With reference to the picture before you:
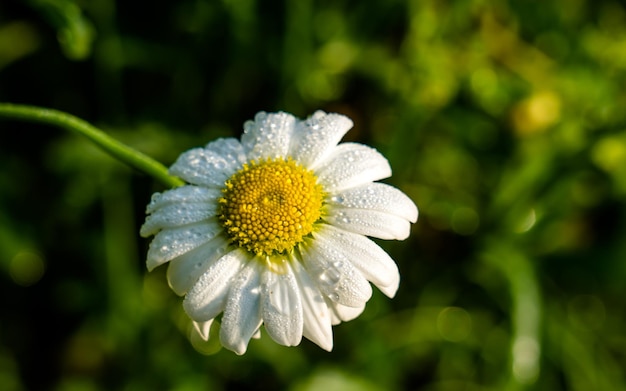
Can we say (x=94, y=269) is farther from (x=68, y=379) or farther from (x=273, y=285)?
(x=273, y=285)

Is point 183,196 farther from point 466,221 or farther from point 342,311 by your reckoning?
point 466,221

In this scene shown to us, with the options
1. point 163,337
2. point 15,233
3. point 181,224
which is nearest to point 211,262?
point 181,224

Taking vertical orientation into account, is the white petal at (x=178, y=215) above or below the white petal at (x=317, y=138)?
below

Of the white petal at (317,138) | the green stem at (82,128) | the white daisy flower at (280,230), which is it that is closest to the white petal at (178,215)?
the white daisy flower at (280,230)

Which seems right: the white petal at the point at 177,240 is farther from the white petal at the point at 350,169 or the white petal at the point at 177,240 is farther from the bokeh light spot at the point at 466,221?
the bokeh light spot at the point at 466,221

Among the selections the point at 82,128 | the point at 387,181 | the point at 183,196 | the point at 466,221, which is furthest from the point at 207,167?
the point at 466,221

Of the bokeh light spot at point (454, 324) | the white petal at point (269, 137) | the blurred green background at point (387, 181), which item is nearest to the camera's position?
the white petal at point (269, 137)
